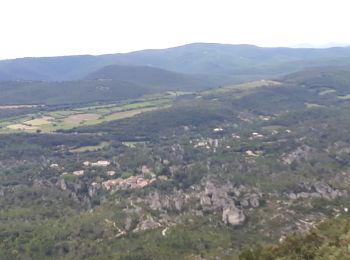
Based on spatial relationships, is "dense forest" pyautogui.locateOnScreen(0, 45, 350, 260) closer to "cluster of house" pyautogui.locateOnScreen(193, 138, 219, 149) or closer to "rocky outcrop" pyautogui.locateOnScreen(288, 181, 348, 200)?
"rocky outcrop" pyautogui.locateOnScreen(288, 181, 348, 200)

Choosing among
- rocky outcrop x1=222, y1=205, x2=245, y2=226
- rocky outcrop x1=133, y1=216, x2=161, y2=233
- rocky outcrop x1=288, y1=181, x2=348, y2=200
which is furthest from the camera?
rocky outcrop x1=288, y1=181, x2=348, y2=200

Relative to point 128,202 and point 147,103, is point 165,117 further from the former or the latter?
point 128,202

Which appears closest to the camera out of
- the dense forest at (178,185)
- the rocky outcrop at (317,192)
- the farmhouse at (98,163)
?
the dense forest at (178,185)

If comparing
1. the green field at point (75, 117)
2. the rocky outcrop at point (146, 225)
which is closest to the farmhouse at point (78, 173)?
the rocky outcrop at point (146, 225)

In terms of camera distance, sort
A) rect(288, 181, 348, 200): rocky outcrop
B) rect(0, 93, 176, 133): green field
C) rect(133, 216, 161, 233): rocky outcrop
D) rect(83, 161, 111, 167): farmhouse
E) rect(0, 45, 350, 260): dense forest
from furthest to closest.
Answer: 1. rect(0, 93, 176, 133): green field
2. rect(83, 161, 111, 167): farmhouse
3. rect(288, 181, 348, 200): rocky outcrop
4. rect(133, 216, 161, 233): rocky outcrop
5. rect(0, 45, 350, 260): dense forest

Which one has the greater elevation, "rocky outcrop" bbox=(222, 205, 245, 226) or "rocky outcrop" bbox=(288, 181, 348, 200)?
"rocky outcrop" bbox=(222, 205, 245, 226)

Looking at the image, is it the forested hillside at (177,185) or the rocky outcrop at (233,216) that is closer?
the forested hillside at (177,185)

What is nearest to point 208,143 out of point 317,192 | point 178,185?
point 178,185

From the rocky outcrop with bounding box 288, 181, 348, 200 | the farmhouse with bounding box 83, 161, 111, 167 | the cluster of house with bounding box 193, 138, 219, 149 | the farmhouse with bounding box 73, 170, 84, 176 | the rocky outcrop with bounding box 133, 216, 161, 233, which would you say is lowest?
the cluster of house with bounding box 193, 138, 219, 149

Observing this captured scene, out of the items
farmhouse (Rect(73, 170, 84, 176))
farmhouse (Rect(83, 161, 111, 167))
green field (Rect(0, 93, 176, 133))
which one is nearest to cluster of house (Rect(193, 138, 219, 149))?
farmhouse (Rect(83, 161, 111, 167))

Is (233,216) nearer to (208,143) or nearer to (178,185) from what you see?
(178,185)

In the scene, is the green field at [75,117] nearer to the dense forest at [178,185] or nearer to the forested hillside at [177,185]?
the dense forest at [178,185]
